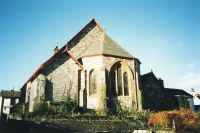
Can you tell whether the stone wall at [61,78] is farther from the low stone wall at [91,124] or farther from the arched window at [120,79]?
the low stone wall at [91,124]

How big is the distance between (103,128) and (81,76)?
8933 millimetres

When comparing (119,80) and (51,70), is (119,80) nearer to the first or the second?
(119,80)

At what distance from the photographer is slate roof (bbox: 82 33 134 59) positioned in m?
25.1

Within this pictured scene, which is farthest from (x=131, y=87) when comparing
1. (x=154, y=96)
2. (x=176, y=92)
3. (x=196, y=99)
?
(x=196, y=99)

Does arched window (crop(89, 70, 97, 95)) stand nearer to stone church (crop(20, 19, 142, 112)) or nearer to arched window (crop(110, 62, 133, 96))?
stone church (crop(20, 19, 142, 112))

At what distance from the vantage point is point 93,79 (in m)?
24.8

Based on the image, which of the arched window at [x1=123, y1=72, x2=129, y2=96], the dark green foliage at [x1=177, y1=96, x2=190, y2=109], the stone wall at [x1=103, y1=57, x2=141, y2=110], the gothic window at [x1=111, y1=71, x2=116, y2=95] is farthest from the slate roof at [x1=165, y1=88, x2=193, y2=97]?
the gothic window at [x1=111, y1=71, x2=116, y2=95]

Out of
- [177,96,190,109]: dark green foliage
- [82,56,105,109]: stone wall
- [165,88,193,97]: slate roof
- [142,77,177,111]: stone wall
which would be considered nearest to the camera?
[82,56,105,109]: stone wall

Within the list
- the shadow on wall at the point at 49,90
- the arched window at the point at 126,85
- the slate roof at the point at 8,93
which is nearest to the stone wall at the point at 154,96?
the arched window at the point at 126,85

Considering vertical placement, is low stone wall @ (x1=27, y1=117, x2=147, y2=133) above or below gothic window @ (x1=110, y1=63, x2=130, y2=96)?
below

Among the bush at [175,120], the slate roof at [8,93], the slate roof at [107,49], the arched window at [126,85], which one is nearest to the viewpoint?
the bush at [175,120]

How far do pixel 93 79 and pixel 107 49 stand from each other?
12.7ft

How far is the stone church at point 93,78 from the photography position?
23578mm

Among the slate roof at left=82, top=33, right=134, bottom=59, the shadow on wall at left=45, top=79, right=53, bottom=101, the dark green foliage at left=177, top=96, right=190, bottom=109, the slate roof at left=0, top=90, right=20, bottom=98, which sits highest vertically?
the slate roof at left=82, top=33, right=134, bottom=59
